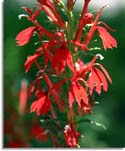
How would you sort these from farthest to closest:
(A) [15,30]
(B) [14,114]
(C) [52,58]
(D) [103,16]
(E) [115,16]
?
(E) [115,16], (D) [103,16], (A) [15,30], (B) [14,114], (C) [52,58]

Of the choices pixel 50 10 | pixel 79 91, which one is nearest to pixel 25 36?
pixel 50 10

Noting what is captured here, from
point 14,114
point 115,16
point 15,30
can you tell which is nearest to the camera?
point 14,114

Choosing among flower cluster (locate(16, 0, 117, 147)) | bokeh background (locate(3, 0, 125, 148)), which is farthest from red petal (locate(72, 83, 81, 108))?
bokeh background (locate(3, 0, 125, 148))

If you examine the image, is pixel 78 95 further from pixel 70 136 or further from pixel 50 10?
pixel 50 10

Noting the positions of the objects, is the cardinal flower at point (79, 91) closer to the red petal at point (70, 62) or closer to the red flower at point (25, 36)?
the red petal at point (70, 62)

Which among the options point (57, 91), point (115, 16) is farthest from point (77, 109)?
point (115, 16)

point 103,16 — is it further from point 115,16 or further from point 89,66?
point 89,66
